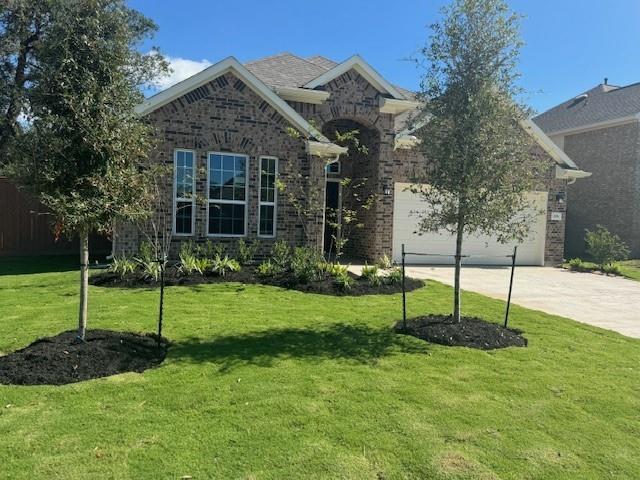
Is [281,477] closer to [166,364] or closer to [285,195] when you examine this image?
[166,364]

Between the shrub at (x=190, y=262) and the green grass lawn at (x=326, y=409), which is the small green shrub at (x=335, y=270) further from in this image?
the green grass lawn at (x=326, y=409)

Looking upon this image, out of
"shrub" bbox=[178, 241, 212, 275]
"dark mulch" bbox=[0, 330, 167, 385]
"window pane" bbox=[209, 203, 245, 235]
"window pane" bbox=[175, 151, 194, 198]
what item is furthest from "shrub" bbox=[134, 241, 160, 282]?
"dark mulch" bbox=[0, 330, 167, 385]

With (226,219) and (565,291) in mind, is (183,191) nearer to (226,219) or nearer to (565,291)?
(226,219)

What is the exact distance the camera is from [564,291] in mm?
12016

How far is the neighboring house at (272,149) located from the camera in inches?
491

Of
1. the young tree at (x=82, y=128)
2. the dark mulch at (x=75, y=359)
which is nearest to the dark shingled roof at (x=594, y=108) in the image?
the young tree at (x=82, y=128)

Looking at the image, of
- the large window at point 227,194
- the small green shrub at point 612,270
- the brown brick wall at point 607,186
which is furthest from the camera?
the brown brick wall at point 607,186

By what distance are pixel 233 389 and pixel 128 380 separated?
3.38 ft

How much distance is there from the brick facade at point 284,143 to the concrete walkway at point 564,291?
2.74 metres

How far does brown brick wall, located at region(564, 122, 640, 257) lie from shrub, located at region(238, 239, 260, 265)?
16.4m

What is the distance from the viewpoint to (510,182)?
7.05 meters

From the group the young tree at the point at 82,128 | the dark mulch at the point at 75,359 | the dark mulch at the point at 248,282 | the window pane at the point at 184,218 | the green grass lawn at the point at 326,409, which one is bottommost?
the green grass lawn at the point at 326,409

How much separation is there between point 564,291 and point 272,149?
313 inches

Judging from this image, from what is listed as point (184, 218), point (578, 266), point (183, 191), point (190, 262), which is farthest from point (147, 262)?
point (578, 266)
